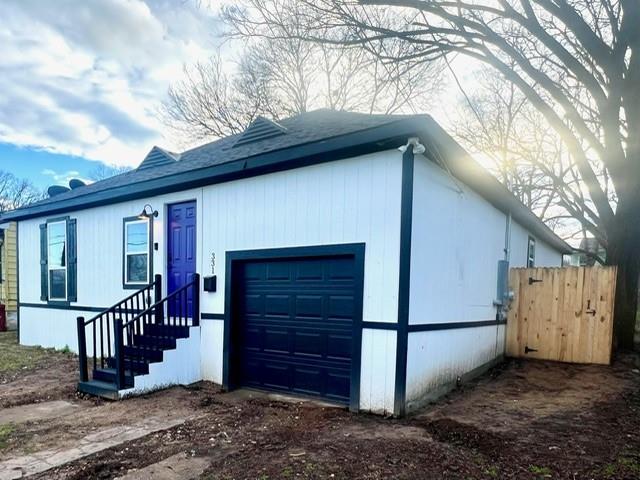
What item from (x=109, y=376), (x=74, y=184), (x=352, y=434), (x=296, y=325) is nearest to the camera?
(x=352, y=434)

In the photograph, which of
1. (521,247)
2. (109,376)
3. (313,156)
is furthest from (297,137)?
(521,247)

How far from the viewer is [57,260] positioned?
9.25 m

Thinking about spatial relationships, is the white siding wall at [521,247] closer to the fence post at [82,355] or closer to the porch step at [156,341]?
the porch step at [156,341]

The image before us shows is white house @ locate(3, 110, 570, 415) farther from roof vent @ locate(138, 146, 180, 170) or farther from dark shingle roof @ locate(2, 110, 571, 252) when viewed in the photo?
roof vent @ locate(138, 146, 180, 170)

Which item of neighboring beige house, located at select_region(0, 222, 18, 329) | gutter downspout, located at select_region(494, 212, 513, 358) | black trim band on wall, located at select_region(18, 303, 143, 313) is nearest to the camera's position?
gutter downspout, located at select_region(494, 212, 513, 358)

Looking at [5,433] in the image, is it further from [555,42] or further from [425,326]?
[555,42]

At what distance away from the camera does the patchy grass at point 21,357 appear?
743 centimetres

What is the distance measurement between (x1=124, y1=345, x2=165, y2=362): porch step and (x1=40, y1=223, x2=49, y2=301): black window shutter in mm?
4790

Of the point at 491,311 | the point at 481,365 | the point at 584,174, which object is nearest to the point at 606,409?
the point at 481,365

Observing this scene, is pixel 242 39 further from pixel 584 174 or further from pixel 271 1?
pixel 584 174

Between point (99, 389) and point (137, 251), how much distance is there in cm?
270

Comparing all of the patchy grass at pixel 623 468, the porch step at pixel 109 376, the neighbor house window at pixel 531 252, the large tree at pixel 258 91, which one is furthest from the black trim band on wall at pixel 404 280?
the large tree at pixel 258 91

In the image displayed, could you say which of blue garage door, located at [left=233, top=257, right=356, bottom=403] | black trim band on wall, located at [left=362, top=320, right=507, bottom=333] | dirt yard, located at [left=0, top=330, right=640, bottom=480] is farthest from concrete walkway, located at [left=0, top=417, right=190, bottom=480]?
black trim band on wall, located at [left=362, top=320, right=507, bottom=333]

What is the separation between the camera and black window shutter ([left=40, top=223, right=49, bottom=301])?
9.50 metres
